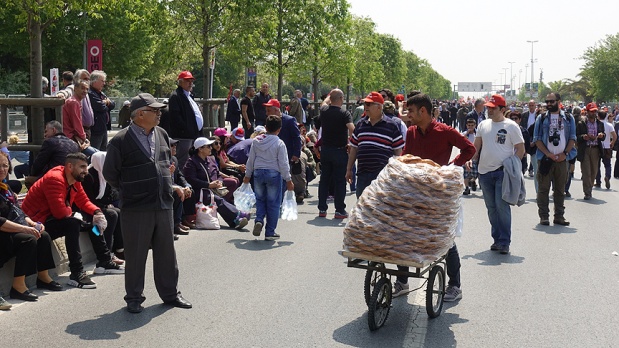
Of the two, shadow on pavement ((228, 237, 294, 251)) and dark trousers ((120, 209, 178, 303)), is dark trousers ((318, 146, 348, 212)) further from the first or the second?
dark trousers ((120, 209, 178, 303))

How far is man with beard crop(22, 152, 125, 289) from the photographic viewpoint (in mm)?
8617

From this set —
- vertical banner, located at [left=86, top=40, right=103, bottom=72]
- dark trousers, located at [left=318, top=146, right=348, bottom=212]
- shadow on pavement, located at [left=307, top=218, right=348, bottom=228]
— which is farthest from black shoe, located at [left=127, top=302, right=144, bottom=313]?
vertical banner, located at [left=86, top=40, right=103, bottom=72]

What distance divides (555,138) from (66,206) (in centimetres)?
811

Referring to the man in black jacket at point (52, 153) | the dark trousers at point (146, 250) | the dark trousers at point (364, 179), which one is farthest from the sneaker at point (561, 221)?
the dark trousers at point (146, 250)

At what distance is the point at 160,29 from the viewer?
22.5m

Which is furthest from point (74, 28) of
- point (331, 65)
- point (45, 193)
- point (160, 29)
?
point (45, 193)

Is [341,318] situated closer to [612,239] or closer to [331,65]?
[612,239]

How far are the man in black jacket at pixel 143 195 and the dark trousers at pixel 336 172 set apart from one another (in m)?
6.30

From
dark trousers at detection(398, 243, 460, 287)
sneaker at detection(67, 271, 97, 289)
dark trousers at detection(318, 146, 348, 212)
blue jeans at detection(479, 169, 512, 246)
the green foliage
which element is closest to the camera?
dark trousers at detection(398, 243, 460, 287)

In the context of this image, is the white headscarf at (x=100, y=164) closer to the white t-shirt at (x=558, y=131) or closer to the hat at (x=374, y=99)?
the hat at (x=374, y=99)

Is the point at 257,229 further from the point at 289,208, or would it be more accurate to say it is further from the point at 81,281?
the point at 81,281

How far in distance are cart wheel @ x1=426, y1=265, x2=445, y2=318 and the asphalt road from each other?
0.31 feet

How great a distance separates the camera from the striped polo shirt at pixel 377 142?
10734 mm

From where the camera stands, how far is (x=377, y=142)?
424 inches
